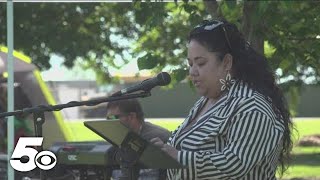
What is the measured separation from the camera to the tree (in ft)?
14.6

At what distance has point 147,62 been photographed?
4.46 meters

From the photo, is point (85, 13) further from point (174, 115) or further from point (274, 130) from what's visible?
point (174, 115)

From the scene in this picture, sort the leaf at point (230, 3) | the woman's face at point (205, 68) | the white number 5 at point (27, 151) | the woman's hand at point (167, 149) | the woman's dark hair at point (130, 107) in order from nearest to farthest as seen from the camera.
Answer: the woman's hand at point (167, 149), the woman's face at point (205, 68), the white number 5 at point (27, 151), the leaf at point (230, 3), the woman's dark hair at point (130, 107)

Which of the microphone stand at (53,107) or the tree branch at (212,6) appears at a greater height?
the tree branch at (212,6)

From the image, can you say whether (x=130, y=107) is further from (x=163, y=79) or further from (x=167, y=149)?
(x=167, y=149)

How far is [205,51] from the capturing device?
7.32 ft

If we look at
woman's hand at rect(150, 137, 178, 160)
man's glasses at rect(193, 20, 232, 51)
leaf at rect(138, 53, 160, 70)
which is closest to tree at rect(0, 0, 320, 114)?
leaf at rect(138, 53, 160, 70)

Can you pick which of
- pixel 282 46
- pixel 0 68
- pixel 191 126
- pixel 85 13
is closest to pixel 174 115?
pixel 85 13

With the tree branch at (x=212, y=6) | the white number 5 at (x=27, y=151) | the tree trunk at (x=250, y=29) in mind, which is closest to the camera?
the white number 5 at (x=27, y=151)

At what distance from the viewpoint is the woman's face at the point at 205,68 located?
2.22 metres

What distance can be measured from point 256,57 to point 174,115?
32.9 meters

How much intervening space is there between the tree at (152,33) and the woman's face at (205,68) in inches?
23.4

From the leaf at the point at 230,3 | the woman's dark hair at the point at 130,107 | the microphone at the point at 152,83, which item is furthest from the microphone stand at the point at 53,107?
the woman's dark hair at the point at 130,107

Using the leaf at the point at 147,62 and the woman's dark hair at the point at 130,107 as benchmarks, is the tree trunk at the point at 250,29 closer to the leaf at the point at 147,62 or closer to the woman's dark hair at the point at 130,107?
the leaf at the point at 147,62
